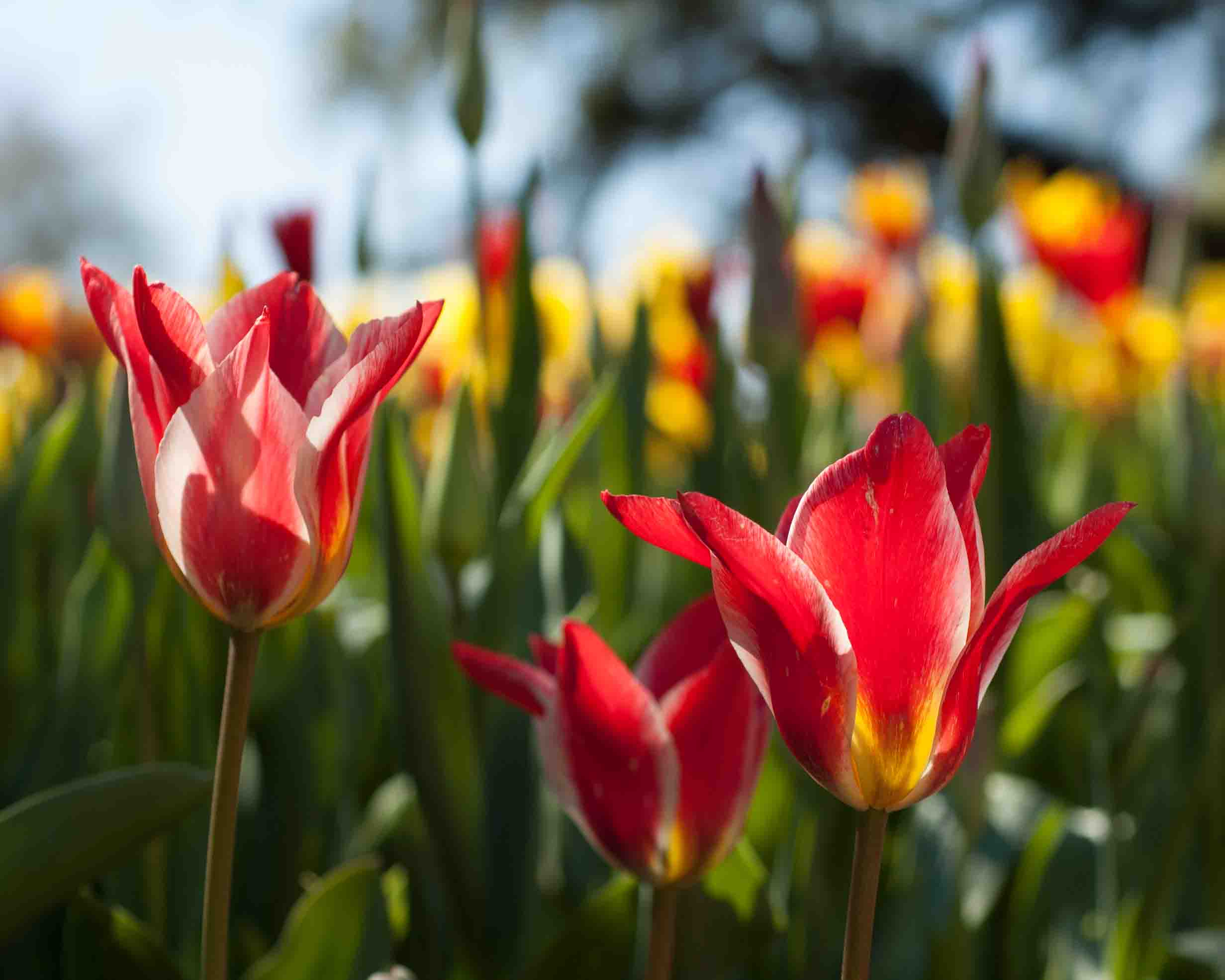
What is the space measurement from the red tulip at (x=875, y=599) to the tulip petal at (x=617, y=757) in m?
0.06

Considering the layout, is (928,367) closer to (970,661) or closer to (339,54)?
(970,661)

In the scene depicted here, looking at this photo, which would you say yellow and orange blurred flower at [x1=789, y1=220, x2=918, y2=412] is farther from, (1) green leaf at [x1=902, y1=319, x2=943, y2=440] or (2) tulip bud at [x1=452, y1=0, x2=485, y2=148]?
(2) tulip bud at [x1=452, y1=0, x2=485, y2=148]

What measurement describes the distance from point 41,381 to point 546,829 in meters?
1.08

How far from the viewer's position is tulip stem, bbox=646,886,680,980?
1.19 feet

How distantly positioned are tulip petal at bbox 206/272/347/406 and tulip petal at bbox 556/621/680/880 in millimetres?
97

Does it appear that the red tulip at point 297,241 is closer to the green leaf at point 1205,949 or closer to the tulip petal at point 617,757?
→ the tulip petal at point 617,757

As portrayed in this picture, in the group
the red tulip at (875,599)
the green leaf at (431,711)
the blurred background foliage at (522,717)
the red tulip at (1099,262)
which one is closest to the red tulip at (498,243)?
the blurred background foliage at (522,717)

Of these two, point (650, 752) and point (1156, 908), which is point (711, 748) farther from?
point (1156, 908)

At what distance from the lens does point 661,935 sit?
1.20ft

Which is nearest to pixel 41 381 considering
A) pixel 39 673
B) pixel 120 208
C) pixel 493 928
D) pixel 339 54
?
pixel 39 673

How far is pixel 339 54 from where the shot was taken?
1294cm

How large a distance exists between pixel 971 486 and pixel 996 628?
32mm

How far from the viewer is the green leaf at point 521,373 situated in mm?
697

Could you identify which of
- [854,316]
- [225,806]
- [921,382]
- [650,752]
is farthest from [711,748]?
[854,316]
